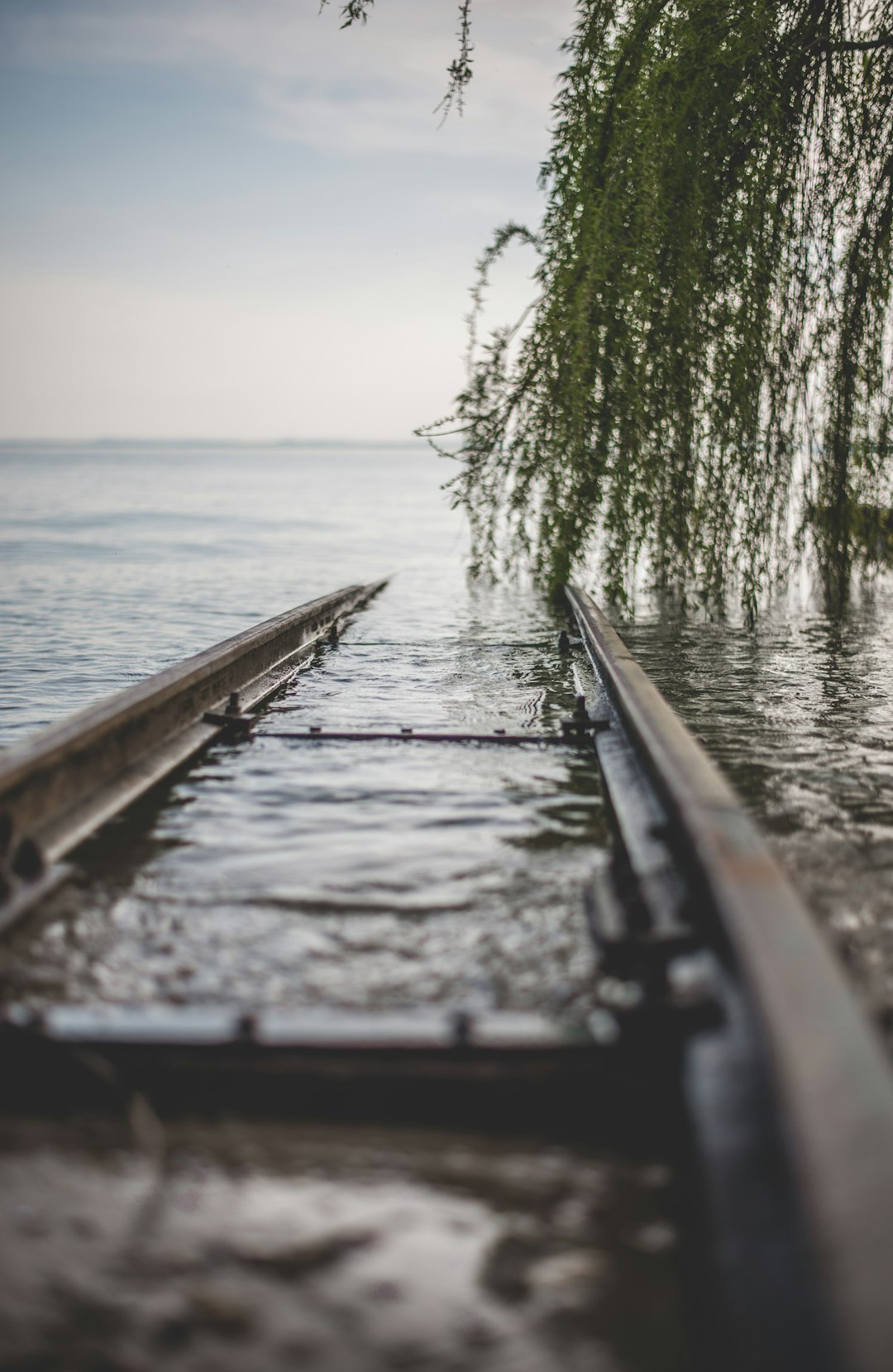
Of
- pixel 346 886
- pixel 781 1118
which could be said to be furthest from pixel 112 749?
pixel 781 1118

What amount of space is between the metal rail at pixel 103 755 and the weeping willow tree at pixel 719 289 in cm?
303

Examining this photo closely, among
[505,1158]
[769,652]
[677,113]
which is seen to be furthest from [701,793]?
[677,113]

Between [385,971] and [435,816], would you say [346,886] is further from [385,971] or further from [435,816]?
[435,816]

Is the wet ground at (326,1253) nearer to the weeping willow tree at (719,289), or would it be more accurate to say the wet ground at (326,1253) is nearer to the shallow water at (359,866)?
the shallow water at (359,866)

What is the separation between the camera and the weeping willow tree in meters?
6.17

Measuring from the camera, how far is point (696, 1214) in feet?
4.46

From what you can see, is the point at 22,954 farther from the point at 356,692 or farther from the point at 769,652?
the point at 769,652

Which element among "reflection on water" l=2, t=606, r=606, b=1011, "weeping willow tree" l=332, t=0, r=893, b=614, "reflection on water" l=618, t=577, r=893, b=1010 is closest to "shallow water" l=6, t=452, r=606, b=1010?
"reflection on water" l=2, t=606, r=606, b=1011

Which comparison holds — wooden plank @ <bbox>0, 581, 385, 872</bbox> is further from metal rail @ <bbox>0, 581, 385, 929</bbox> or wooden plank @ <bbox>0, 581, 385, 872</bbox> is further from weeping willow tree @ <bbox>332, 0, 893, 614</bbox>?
weeping willow tree @ <bbox>332, 0, 893, 614</bbox>

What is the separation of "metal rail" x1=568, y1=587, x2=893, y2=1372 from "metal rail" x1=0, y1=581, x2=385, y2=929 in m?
1.36

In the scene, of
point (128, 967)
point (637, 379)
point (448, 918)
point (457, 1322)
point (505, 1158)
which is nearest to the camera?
point (457, 1322)

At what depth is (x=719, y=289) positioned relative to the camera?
6574 mm

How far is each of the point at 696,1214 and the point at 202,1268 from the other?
612mm

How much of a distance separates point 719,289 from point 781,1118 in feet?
20.5
